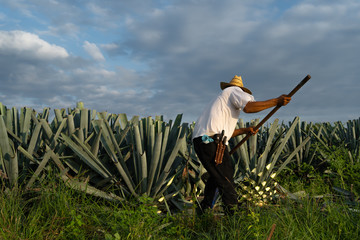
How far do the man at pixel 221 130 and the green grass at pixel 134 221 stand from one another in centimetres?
30

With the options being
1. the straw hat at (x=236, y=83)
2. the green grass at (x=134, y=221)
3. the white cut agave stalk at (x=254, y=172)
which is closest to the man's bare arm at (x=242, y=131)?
the white cut agave stalk at (x=254, y=172)

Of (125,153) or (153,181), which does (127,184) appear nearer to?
(153,181)

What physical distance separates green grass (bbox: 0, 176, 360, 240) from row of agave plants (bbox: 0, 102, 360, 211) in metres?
0.20

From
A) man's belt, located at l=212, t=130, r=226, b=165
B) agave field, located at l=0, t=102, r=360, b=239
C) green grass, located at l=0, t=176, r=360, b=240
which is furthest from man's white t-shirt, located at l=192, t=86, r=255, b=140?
green grass, located at l=0, t=176, r=360, b=240

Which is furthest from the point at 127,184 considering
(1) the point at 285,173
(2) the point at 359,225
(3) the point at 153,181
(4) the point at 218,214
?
(1) the point at 285,173

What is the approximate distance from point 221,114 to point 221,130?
7.3 inches

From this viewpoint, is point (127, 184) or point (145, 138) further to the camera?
point (145, 138)

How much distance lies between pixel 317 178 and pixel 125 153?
3.64 metres

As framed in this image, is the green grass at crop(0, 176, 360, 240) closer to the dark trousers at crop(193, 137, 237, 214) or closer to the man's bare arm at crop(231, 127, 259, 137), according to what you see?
the dark trousers at crop(193, 137, 237, 214)

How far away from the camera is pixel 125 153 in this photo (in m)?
4.91

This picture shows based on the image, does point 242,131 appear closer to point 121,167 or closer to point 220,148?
point 220,148

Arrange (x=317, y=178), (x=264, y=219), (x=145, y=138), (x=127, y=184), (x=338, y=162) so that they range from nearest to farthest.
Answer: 1. (x=264, y=219)
2. (x=127, y=184)
3. (x=145, y=138)
4. (x=338, y=162)
5. (x=317, y=178)

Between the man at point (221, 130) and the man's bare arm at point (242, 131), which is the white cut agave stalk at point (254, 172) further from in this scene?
the man at point (221, 130)

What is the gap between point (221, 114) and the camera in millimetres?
4340
